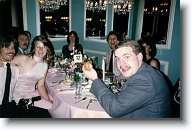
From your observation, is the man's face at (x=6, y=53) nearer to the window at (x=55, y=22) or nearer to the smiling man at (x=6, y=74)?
the smiling man at (x=6, y=74)

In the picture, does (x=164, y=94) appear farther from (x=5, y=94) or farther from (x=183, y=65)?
(x=5, y=94)

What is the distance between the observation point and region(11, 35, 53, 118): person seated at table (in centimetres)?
253

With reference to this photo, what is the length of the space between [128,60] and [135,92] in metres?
0.28

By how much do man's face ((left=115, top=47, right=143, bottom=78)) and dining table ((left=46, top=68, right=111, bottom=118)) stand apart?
65 centimetres

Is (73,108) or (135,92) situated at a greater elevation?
(135,92)

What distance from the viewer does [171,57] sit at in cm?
466

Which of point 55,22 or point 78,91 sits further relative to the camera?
point 55,22

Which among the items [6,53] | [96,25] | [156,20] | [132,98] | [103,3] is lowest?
[132,98]

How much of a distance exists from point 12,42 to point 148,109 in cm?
172

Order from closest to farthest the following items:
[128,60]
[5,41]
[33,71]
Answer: [128,60], [5,41], [33,71]

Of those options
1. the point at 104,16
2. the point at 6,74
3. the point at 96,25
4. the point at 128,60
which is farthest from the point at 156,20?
the point at 6,74

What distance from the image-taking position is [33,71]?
2.58 meters

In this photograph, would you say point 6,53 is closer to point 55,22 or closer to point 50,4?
point 50,4

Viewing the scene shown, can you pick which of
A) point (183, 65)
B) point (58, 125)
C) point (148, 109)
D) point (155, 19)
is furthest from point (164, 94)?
point (155, 19)
